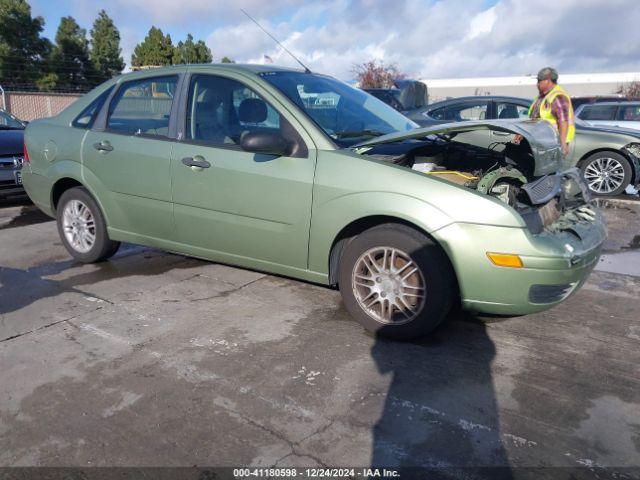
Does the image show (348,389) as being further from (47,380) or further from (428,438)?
(47,380)

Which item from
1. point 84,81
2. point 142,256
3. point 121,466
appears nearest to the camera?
point 121,466

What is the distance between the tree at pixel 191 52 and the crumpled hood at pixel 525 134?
129 feet

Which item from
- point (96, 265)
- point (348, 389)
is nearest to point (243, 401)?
point (348, 389)

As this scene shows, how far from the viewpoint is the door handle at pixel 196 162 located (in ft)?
13.3

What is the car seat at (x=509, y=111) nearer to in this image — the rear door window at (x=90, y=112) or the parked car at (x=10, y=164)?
the rear door window at (x=90, y=112)

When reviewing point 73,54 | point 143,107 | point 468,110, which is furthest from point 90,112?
point 73,54

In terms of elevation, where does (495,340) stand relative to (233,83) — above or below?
below

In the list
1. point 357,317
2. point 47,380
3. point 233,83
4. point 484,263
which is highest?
point 233,83

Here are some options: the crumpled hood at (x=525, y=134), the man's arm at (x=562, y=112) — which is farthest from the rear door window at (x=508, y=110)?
the crumpled hood at (x=525, y=134)

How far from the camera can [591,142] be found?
29.1 feet

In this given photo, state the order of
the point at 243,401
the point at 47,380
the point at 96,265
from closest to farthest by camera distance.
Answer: the point at 243,401 < the point at 47,380 < the point at 96,265

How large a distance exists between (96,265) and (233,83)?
228 cm

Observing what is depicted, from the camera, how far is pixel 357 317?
12.1 ft

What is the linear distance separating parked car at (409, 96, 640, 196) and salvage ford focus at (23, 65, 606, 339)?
476 cm
